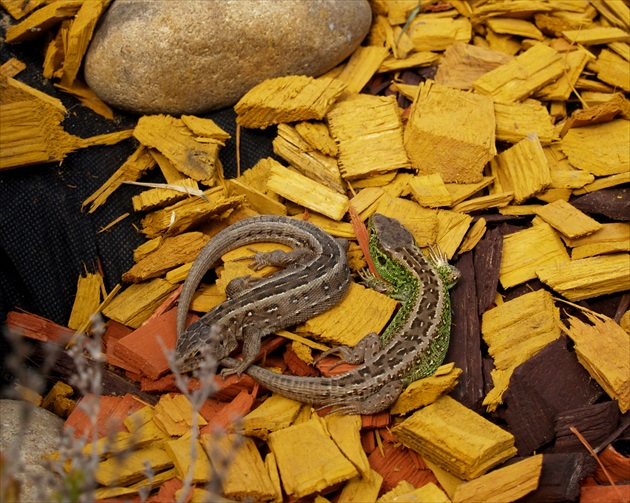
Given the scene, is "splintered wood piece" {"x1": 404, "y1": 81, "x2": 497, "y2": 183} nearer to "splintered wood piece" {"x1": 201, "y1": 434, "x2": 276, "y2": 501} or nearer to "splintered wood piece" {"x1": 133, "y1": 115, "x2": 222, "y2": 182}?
"splintered wood piece" {"x1": 133, "y1": 115, "x2": 222, "y2": 182}

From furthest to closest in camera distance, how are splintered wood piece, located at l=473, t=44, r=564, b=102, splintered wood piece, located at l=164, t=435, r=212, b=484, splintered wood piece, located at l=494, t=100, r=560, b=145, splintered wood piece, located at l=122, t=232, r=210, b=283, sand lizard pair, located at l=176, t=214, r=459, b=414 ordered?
splintered wood piece, located at l=473, t=44, r=564, b=102 → splintered wood piece, located at l=494, t=100, r=560, b=145 → splintered wood piece, located at l=122, t=232, r=210, b=283 → sand lizard pair, located at l=176, t=214, r=459, b=414 → splintered wood piece, located at l=164, t=435, r=212, b=484

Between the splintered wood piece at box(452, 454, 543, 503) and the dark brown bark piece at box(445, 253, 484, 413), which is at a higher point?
the dark brown bark piece at box(445, 253, 484, 413)

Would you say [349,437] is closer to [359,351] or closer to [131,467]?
[359,351]

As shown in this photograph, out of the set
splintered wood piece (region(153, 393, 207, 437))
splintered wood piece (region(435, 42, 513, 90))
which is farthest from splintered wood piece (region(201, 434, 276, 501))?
splintered wood piece (region(435, 42, 513, 90))

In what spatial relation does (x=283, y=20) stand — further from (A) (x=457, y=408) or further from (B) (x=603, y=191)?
(A) (x=457, y=408)

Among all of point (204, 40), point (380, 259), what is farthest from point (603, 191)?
point (204, 40)

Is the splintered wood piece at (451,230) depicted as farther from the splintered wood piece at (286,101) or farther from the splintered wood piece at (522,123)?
the splintered wood piece at (286,101)

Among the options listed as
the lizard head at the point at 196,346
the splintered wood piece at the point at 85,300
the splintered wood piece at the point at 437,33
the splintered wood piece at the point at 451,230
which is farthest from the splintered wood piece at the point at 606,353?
the splintered wood piece at the point at 85,300
